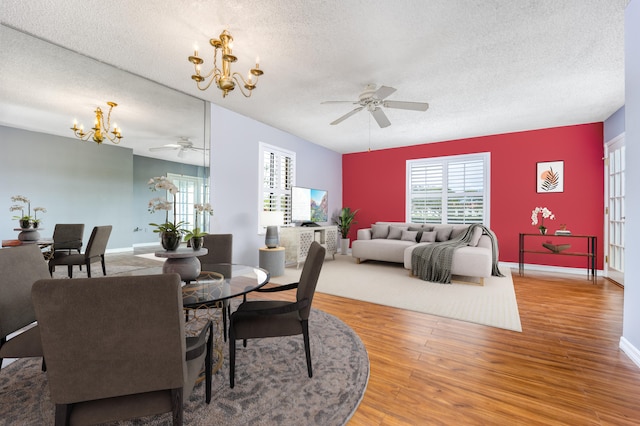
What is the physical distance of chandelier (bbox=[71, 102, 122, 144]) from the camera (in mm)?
2821

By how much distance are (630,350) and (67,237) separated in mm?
4834

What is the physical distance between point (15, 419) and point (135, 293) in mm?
1342

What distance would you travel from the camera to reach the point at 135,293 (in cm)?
97

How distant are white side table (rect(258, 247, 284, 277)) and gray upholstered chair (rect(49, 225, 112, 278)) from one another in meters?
2.19

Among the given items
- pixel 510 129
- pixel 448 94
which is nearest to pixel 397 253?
pixel 448 94

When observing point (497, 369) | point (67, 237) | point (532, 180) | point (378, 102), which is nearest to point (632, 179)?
point (497, 369)

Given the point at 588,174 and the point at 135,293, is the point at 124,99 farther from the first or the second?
the point at 588,174

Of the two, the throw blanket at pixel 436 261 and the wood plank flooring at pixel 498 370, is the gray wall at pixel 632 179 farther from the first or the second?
the throw blanket at pixel 436 261

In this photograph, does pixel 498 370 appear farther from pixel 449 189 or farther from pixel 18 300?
pixel 449 189

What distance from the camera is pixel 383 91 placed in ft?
10.4

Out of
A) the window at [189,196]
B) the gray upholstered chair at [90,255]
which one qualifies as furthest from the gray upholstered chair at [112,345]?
the window at [189,196]

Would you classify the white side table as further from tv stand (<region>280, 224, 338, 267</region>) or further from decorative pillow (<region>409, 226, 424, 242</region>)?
decorative pillow (<region>409, 226, 424, 242</region>)

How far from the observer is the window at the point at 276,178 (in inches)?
206

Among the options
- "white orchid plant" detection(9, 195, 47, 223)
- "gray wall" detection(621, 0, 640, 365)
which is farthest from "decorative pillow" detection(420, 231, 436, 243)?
"white orchid plant" detection(9, 195, 47, 223)
